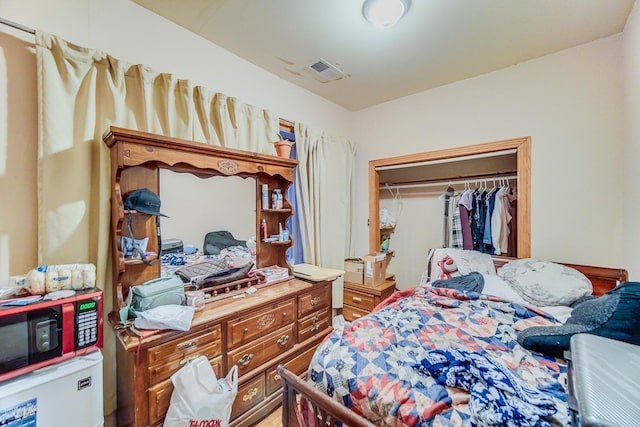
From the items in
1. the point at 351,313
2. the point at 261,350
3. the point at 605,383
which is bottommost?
the point at 351,313

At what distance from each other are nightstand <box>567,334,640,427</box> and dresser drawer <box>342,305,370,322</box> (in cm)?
232

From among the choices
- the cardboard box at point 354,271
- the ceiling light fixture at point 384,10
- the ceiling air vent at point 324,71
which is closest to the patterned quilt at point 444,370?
the cardboard box at point 354,271

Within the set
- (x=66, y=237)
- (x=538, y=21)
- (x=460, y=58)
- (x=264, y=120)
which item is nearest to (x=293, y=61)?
(x=264, y=120)

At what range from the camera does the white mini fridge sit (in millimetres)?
904

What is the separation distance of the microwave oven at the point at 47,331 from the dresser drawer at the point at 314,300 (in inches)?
46.8

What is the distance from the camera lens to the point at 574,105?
208cm

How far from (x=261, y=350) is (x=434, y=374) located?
1.08 meters

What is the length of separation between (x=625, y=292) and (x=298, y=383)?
5.21 feet

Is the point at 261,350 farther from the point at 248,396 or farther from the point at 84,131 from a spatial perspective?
the point at 84,131

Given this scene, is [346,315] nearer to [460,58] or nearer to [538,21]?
[460,58]

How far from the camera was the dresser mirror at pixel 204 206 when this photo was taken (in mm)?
1718

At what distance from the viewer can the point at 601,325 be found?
1.18 m

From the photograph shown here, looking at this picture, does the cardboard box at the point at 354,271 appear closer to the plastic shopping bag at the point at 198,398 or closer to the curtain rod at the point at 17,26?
the plastic shopping bag at the point at 198,398

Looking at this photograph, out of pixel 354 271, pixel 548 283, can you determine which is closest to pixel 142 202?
pixel 354 271
